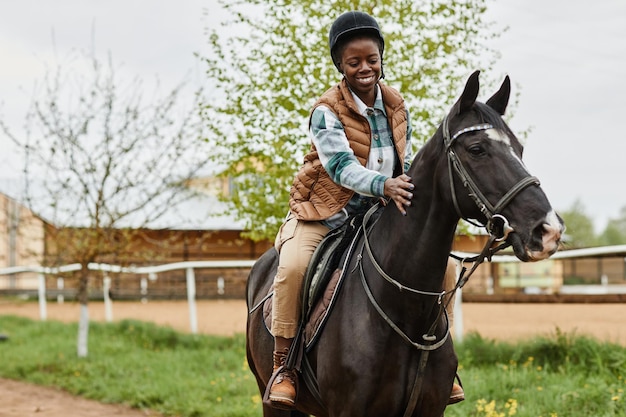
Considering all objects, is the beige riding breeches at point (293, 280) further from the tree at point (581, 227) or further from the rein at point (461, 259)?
the tree at point (581, 227)

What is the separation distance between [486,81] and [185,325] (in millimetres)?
7168

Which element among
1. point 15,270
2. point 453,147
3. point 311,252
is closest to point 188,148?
point 311,252

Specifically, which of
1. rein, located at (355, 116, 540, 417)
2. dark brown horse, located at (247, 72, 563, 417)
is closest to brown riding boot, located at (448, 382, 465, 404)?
dark brown horse, located at (247, 72, 563, 417)

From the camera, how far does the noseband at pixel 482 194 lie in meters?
2.88

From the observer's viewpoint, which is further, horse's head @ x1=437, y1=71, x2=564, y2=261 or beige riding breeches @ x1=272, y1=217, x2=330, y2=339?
beige riding breeches @ x1=272, y1=217, x2=330, y2=339

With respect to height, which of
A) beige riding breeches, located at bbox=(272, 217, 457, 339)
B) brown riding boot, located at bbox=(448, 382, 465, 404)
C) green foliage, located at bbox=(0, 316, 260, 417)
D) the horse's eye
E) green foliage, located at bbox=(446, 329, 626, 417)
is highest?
the horse's eye

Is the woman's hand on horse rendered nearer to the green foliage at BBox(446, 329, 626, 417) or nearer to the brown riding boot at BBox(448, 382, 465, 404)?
the brown riding boot at BBox(448, 382, 465, 404)

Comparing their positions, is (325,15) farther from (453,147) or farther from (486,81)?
(453,147)

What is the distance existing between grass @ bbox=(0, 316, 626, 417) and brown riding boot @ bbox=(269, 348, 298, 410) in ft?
8.82

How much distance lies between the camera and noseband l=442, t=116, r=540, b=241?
114 inches

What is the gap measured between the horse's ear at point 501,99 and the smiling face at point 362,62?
0.76m

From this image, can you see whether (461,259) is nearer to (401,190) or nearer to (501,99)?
(401,190)

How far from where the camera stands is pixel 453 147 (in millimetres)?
3209

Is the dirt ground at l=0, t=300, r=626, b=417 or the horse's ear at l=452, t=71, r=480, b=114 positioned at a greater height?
the horse's ear at l=452, t=71, r=480, b=114
